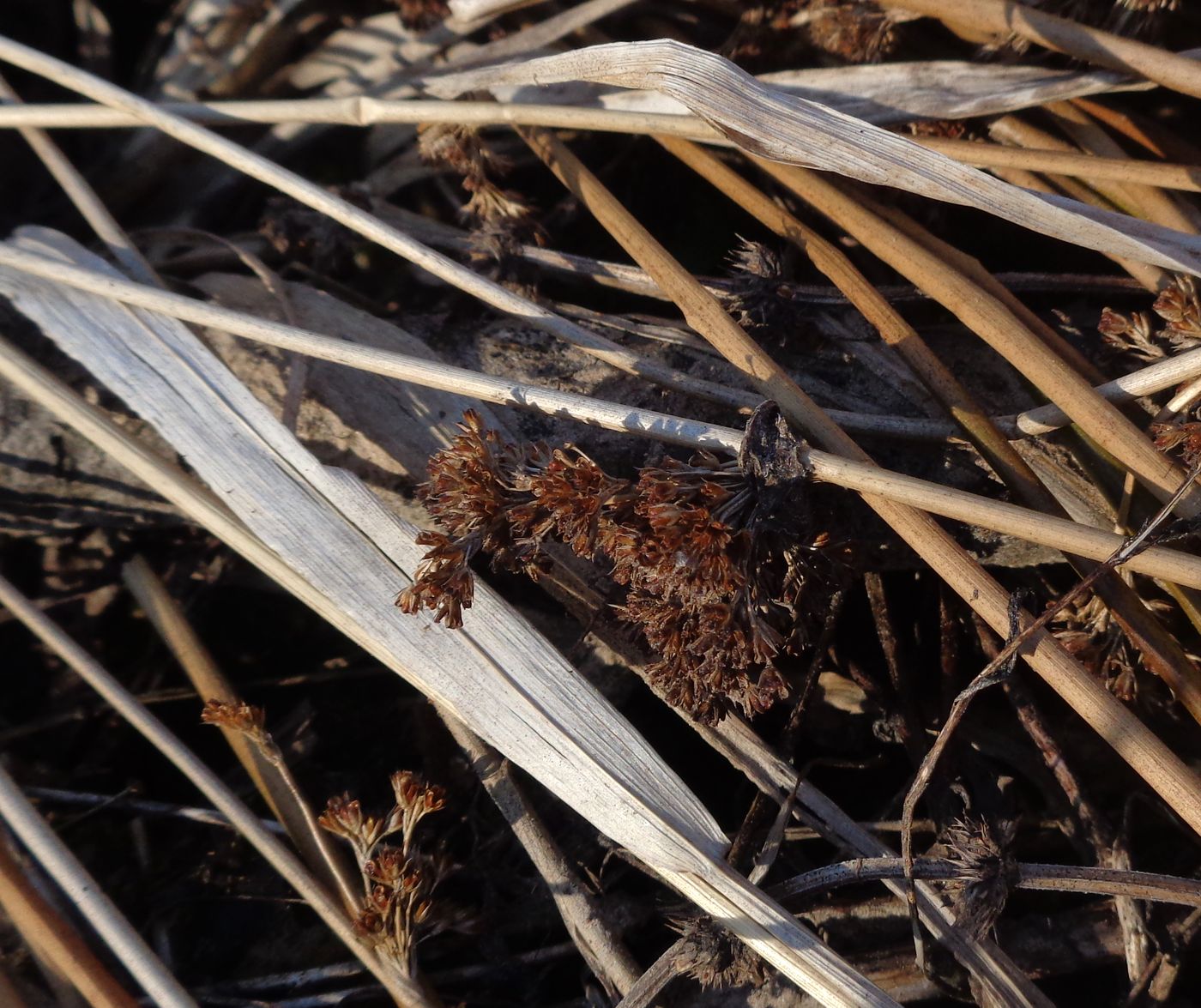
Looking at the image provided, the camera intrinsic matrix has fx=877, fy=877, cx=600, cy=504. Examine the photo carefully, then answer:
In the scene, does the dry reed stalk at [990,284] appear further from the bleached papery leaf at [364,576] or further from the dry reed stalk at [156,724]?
the dry reed stalk at [156,724]

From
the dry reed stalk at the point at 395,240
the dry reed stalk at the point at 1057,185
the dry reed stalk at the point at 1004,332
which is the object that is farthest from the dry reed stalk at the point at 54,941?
the dry reed stalk at the point at 1057,185

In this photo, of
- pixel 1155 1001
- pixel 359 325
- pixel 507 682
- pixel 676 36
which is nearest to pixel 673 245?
pixel 676 36

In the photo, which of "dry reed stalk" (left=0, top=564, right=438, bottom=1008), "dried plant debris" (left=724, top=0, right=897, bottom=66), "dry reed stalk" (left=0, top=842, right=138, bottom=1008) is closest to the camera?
"dry reed stalk" (left=0, top=842, right=138, bottom=1008)

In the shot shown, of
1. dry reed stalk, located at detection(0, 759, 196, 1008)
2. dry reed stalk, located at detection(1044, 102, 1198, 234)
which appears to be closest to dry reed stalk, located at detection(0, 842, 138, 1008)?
dry reed stalk, located at detection(0, 759, 196, 1008)

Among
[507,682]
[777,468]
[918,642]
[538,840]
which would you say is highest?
[777,468]

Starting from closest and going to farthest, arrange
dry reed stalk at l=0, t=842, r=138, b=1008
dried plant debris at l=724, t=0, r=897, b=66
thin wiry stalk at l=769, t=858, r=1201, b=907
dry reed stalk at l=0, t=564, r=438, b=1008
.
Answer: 1. thin wiry stalk at l=769, t=858, r=1201, b=907
2. dry reed stalk at l=0, t=842, r=138, b=1008
3. dry reed stalk at l=0, t=564, r=438, b=1008
4. dried plant debris at l=724, t=0, r=897, b=66

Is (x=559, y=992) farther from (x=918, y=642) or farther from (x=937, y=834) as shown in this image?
(x=918, y=642)

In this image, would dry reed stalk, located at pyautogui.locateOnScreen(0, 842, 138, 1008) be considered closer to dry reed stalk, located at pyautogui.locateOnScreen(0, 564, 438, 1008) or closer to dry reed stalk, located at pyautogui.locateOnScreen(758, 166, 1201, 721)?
dry reed stalk, located at pyautogui.locateOnScreen(0, 564, 438, 1008)
